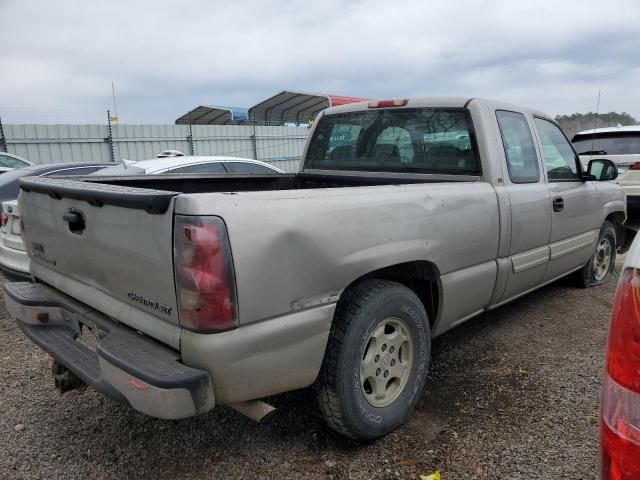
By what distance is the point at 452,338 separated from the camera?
4.07 meters

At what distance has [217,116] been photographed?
2836 cm

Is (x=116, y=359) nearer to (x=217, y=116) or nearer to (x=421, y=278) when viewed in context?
(x=421, y=278)

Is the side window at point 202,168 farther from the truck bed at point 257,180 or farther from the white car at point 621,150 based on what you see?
the white car at point 621,150

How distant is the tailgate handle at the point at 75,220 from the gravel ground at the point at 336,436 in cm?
117

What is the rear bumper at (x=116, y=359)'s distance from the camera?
6.22 feet

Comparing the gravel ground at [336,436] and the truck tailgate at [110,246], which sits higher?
the truck tailgate at [110,246]

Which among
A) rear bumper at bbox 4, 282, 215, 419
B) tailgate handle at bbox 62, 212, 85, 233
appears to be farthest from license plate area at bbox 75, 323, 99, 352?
tailgate handle at bbox 62, 212, 85, 233

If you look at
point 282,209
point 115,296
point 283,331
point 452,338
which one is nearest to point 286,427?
point 283,331

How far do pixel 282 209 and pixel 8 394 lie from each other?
2464mm

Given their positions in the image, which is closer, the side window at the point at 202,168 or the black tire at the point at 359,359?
the black tire at the point at 359,359

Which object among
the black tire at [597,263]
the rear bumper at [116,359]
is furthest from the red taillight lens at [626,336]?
the black tire at [597,263]

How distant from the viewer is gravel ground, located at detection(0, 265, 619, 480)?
8.04 ft

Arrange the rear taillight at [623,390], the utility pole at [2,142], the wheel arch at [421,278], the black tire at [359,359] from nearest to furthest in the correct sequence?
the rear taillight at [623,390]
the black tire at [359,359]
the wheel arch at [421,278]
the utility pole at [2,142]

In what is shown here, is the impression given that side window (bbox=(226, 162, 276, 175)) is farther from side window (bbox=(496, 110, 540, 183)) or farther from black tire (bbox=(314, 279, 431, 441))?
black tire (bbox=(314, 279, 431, 441))
